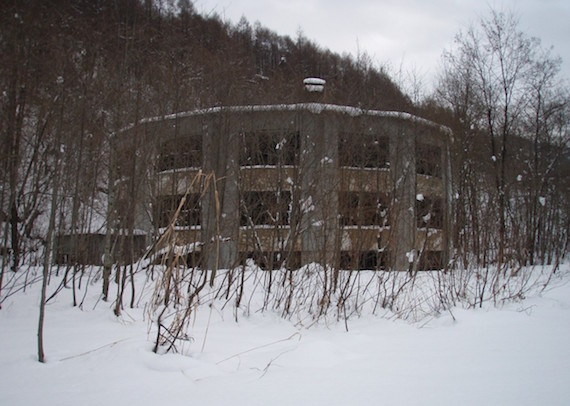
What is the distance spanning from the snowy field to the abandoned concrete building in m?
1.71

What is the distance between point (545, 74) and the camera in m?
19.2

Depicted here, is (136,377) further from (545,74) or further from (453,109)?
(545,74)

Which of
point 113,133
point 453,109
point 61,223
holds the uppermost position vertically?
point 453,109

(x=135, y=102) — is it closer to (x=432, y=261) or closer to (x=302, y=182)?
(x=302, y=182)

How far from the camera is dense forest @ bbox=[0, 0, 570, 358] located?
18.1 feet

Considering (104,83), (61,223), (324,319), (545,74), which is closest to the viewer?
(324,319)

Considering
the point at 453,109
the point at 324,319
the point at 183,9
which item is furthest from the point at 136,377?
the point at 453,109

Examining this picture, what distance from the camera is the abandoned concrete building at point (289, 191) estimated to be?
670 cm

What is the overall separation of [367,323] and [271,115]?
660 centimetres

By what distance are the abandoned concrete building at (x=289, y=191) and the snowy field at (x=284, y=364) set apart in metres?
1.71

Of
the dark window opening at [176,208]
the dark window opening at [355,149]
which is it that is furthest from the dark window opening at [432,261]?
the dark window opening at [176,208]

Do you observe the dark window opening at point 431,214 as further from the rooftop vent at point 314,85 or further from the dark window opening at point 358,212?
the rooftop vent at point 314,85

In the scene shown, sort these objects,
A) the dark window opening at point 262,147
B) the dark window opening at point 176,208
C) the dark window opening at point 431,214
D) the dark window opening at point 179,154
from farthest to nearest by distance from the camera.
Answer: the dark window opening at point 179,154, the dark window opening at point 262,147, the dark window opening at point 431,214, the dark window opening at point 176,208

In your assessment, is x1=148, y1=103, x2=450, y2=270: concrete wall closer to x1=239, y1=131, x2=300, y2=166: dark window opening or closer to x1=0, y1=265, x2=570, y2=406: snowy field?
x1=239, y1=131, x2=300, y2=166: dark window opening
